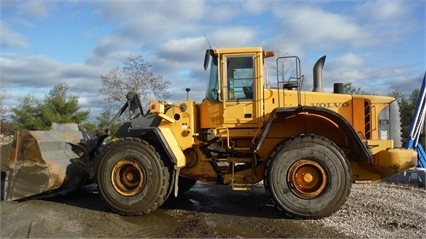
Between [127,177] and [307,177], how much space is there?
10.2 feet

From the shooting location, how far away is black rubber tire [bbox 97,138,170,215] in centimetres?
784

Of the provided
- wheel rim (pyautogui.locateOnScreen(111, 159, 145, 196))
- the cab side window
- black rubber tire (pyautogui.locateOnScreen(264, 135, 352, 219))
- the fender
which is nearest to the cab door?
the cab side window

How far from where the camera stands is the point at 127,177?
26.5ft

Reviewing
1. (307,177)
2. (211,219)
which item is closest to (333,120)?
(307,177)

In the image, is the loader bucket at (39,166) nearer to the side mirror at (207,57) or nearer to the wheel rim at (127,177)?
the wheel rim at (127,177)

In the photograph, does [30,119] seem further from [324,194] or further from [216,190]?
[324,194]

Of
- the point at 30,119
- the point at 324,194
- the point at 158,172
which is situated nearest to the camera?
the point at 324,194

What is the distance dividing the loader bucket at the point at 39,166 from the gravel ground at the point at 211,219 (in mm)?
321

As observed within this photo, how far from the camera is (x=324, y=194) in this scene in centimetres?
736

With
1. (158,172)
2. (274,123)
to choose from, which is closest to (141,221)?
(158,172)

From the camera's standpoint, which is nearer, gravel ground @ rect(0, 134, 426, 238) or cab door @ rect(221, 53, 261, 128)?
gravel ground @ rect(0, 134, 426, 238)

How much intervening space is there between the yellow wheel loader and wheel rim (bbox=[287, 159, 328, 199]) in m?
0.02

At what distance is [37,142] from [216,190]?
4.17 metres

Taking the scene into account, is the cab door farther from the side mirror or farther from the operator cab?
the side mirror
